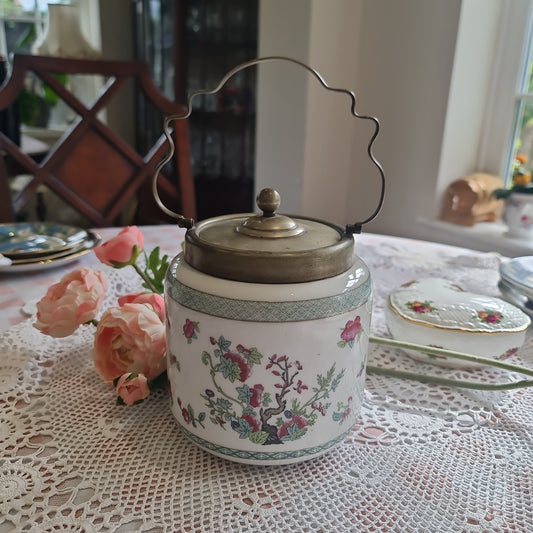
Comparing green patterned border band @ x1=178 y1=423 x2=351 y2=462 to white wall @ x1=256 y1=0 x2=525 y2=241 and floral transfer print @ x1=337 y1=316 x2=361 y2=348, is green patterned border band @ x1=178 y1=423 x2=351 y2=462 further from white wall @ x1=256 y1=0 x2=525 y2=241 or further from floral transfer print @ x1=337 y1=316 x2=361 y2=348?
white wall @ x1=256 y1=0 x2=525 y2=241

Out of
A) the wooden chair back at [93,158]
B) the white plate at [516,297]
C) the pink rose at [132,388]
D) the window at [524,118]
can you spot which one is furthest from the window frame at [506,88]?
the pink rose at [132,388]

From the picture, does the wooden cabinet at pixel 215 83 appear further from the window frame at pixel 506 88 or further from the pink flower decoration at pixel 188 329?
the pink flower decoration at pixel 188 329

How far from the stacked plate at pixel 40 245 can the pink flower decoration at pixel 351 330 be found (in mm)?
520

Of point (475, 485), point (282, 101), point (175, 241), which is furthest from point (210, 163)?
point (475, 485)

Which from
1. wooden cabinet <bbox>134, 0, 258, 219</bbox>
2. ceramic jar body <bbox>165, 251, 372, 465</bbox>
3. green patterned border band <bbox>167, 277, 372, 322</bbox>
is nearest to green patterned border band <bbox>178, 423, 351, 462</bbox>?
ceramic jar body <bbox>165, 251, 372, 465</bbox>

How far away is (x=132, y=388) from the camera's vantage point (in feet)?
1.53

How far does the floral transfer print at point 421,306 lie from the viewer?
603 mm

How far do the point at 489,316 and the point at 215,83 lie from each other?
6.87 feet

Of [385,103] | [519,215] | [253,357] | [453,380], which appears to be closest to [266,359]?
[253,357]

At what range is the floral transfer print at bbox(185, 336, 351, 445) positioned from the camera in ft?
1.27

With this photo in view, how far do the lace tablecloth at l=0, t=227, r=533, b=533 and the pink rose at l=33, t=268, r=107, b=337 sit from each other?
67mm

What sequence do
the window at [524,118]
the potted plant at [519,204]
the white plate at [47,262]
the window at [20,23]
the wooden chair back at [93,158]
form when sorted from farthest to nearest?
the window at [20,23], the window at [524,118], the potted plant at [519,204], the wooden chair back at [93,158], the white plate at [47,262]

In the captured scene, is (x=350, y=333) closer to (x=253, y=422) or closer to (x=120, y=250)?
(x=253, y=422)

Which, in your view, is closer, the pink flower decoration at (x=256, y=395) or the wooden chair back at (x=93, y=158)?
the pink flower decoration at (x=256, y=395)
